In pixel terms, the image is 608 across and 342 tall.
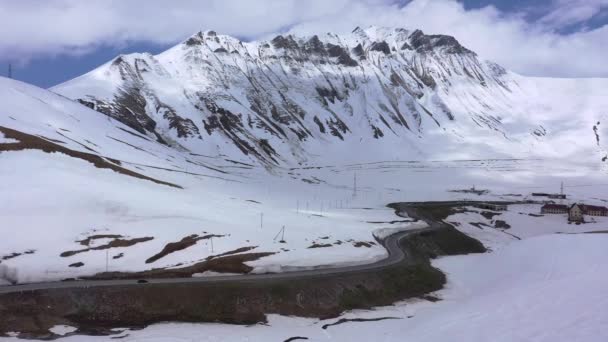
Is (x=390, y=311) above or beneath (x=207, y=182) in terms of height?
beneath

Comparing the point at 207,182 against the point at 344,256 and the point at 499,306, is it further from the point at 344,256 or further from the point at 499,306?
the point at 499,306

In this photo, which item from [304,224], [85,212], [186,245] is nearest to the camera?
[186,245]

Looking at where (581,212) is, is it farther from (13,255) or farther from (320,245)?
(13,255)

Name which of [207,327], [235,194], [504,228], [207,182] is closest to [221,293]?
[207,327]

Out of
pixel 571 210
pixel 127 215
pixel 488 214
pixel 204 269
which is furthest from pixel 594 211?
pixel 127 215

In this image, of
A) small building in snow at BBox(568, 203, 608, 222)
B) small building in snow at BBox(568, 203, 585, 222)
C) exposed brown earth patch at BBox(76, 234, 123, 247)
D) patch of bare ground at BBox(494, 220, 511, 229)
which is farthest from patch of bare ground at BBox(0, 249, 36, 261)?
small building in snow at BBox(568, 203, 608, 222)

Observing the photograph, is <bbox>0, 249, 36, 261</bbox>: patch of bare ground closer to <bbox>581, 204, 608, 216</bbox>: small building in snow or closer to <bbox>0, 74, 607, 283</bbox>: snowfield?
<bbox>0, 74, 607, 283</bbox>: snowfield
